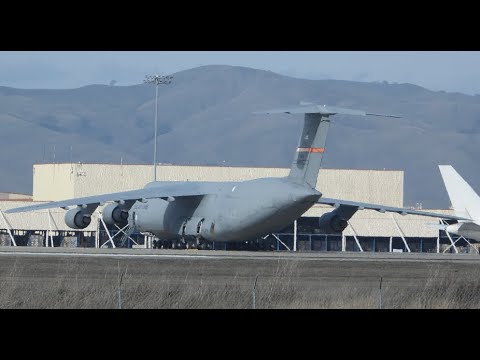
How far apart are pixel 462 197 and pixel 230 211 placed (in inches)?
469

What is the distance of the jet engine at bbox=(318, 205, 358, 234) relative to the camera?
5625 cm

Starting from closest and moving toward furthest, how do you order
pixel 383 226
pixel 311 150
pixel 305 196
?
pixel 305 196
pixel 311 150
pixel 383 226

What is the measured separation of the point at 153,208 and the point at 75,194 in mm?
27945

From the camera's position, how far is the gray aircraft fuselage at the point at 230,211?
162 ft

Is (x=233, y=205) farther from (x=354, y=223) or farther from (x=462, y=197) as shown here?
(x=354, y=223)

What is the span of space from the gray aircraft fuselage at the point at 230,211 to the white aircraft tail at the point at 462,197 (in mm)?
9434

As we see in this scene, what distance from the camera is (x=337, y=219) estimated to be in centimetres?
5628

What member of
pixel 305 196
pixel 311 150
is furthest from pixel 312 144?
pixel 305 196

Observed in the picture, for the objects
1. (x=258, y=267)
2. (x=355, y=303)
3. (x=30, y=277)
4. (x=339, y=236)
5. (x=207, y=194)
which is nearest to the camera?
(x=355, y=303)
